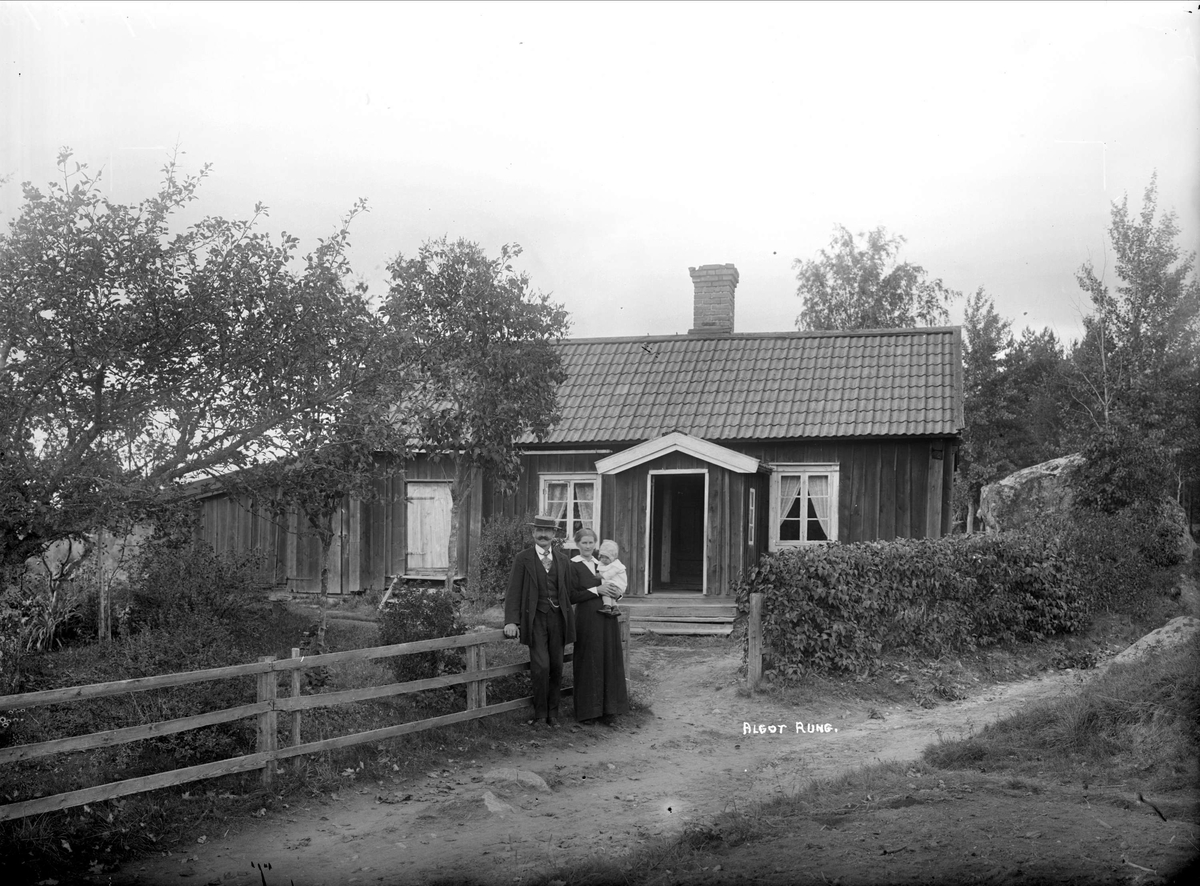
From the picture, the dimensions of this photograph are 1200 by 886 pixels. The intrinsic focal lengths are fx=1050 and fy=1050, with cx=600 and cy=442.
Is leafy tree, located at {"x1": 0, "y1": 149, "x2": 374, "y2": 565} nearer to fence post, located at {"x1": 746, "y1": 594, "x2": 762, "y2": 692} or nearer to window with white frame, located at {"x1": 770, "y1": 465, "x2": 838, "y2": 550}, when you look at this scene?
fence post, located at {"x1": 746, "y1": 594, "x2": 762, "y2": 692}

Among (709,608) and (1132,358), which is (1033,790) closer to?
(709,608)

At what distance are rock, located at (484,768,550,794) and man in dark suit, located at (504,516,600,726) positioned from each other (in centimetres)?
125

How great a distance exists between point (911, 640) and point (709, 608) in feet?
12.6

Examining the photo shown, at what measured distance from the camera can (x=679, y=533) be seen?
65.9 feet

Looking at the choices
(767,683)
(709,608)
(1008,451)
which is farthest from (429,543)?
(1008,451)

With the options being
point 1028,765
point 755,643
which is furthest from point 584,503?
point 1028,765

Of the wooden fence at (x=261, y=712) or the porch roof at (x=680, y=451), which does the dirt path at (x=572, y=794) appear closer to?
the wooden fence at (x=261, y=712)

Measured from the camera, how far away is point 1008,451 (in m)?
34.0

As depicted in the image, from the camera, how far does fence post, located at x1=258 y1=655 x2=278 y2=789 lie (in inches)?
280

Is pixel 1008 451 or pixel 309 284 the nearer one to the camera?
pixel 309 284

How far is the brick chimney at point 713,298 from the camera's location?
2234 centimetres

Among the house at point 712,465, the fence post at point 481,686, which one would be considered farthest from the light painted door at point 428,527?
the fence post at point 481,686

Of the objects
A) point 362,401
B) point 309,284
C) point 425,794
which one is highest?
point 309,284

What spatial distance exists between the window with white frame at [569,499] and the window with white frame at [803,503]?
3174 millimetres
